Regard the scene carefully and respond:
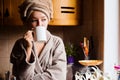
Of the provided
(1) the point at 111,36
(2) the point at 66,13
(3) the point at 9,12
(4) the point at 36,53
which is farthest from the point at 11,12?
(1) the point at 111,36

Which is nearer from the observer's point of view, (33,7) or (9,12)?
(33,7)

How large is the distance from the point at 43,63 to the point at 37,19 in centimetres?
24

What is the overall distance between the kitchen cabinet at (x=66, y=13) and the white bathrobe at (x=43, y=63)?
40 centimetres

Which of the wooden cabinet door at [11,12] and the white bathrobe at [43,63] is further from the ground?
the wooden cabinet door at [11,12]

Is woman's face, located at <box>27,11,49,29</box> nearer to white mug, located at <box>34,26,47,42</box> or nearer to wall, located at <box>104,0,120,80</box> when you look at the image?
white mug, located at <box>34,26,47,42</box>

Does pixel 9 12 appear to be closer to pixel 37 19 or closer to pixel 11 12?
pixel 11 12

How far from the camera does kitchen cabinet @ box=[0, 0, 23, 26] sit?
5.45 feet

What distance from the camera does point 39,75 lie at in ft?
4.15

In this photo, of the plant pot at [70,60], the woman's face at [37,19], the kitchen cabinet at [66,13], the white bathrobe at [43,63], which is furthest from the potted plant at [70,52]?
the woman's face at [37,19]

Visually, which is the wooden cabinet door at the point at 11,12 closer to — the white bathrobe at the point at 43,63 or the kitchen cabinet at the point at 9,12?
the kitchen cabinet at the point at 9,12

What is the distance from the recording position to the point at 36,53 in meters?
1.29

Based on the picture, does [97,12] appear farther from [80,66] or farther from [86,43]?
[80,66]

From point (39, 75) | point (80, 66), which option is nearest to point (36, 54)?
point (39, 75)

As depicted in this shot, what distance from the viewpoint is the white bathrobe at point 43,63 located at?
48.4 inches
